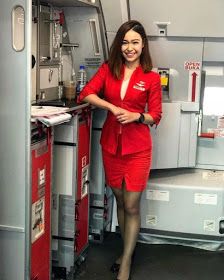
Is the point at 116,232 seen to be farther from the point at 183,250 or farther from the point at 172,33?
the point at 172,33

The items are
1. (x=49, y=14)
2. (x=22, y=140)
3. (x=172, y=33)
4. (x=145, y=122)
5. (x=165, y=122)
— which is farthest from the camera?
(x=165, y=122)

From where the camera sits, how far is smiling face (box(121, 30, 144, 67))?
9.00ft

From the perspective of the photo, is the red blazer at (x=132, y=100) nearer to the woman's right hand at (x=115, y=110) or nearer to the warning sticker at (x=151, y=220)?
the woman's right hand at (x=115, y=110)

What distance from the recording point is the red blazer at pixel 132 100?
9.13 ft

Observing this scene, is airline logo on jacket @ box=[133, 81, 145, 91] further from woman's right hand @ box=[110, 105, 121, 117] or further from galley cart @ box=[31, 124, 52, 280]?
galley cart @ box=[31, 124, 52, 280]

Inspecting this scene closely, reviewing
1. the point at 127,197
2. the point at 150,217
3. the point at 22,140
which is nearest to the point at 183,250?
the point at 150,217

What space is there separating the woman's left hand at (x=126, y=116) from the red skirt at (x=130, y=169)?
246 mm

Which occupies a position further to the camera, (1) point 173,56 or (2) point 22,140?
(1) point 173,56

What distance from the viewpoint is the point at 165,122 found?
349 cm

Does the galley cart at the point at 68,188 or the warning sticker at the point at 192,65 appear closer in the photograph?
the galley cart at the point at 68,188

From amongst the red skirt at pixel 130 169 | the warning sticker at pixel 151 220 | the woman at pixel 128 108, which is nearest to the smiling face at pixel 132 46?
the woman at pixel 128 108

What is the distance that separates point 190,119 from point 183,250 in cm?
99

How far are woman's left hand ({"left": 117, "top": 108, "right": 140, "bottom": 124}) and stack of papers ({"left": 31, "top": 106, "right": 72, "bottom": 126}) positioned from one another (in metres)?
0.33

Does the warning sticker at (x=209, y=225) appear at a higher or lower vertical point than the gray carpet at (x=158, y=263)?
higher
